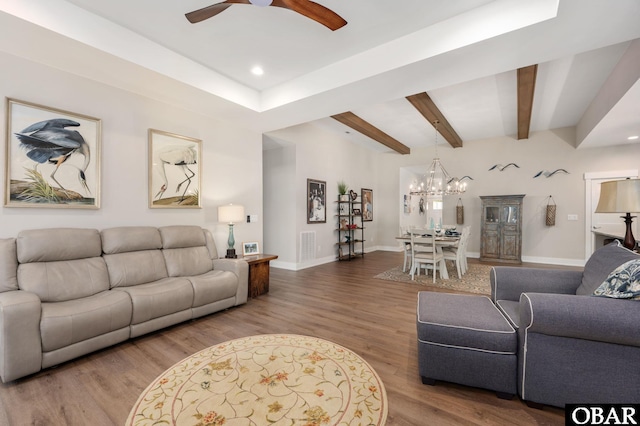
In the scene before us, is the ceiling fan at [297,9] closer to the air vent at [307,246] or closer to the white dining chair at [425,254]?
the white dining chair at [425,254]

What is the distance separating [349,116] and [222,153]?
8.21 ft

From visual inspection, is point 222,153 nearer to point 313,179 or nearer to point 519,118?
point 313,179

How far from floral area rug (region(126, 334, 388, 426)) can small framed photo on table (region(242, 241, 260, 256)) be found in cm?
196

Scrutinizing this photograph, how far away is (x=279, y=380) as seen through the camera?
2.01m

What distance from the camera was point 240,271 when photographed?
359cm

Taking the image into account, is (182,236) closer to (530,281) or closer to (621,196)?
(530,281)

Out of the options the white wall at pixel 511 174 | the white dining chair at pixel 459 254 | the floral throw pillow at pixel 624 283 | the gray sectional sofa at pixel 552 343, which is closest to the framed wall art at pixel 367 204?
the white wall at pixel 511 174

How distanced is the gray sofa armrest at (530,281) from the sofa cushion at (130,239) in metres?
3.72

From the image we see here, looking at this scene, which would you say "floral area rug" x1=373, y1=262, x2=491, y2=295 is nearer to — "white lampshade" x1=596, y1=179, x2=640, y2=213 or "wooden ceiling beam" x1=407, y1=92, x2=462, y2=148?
"white lampshade" x1=596, y1=179, x2=640, y2=213

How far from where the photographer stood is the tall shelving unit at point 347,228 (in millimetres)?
7152

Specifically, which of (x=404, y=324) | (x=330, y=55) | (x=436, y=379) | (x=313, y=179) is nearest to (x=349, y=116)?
(x=313, y=179)

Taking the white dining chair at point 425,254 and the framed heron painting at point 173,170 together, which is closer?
the framed heron painting at point 173,170

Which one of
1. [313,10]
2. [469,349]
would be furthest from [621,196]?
[313,10]

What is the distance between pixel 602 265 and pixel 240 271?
3.51 m
